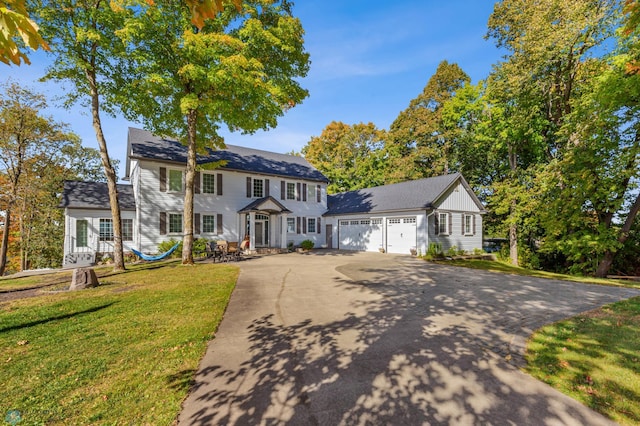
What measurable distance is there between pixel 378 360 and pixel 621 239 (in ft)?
59.9

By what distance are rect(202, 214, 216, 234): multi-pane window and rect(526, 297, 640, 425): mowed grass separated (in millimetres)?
18485

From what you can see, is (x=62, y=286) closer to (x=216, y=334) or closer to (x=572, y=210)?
(x=216, y=334)

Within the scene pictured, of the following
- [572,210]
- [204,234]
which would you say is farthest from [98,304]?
[572,210]

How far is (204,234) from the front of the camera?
19000 mm

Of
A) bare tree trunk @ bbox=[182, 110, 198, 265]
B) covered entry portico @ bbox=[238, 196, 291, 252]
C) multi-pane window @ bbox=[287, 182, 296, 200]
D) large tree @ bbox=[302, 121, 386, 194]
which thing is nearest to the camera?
bare tree trunk @ bbox=[182, 110, 198, 265]

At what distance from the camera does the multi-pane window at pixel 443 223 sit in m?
18.9

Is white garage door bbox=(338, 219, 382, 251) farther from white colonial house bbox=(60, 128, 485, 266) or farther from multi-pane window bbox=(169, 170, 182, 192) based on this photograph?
multi-pane window bbox=(169, 170, 182, 192)

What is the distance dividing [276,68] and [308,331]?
540 inches

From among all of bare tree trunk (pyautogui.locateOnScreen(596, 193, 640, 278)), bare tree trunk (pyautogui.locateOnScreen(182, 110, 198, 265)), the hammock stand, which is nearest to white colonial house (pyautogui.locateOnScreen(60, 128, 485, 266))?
the hammock stand

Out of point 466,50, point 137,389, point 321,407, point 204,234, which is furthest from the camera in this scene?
point 204,234

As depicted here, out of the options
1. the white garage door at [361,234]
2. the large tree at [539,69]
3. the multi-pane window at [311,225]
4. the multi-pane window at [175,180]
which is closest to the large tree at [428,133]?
the large tree at [539,69]

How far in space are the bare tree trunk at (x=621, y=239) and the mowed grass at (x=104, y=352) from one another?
19946 mm

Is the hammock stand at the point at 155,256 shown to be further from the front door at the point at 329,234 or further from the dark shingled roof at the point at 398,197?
the dark shingled roof at the point at 398,197

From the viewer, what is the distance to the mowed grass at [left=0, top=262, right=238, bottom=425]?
2.99 metres
